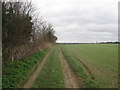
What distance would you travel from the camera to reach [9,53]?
18.0m

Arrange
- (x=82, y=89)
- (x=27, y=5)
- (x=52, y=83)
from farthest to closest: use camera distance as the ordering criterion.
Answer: (x=27, y=5) < (x=52, y=83) < (x=82, y=89)

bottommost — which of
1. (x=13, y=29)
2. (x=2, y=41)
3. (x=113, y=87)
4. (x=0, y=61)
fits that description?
(x=113, y=87)

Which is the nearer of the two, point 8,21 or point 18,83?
point 18,83

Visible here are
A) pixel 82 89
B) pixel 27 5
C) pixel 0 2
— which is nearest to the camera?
pixel 82 89

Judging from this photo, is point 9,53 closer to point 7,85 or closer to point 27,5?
point 7,85

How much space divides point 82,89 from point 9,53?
35.6ft

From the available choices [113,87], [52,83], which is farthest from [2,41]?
[113,87]

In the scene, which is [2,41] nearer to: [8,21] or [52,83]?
[8,21]

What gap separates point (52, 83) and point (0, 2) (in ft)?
30.0

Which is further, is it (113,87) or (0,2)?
(0,2)

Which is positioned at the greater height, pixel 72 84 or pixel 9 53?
pixel 9 53

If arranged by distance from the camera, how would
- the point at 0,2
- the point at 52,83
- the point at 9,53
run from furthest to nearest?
the point at 9,53
the point at 0,2
the point at 52,83

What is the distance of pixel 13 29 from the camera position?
16375mm

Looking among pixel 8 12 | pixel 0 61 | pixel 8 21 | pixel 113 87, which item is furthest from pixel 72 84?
pixel 8 12
